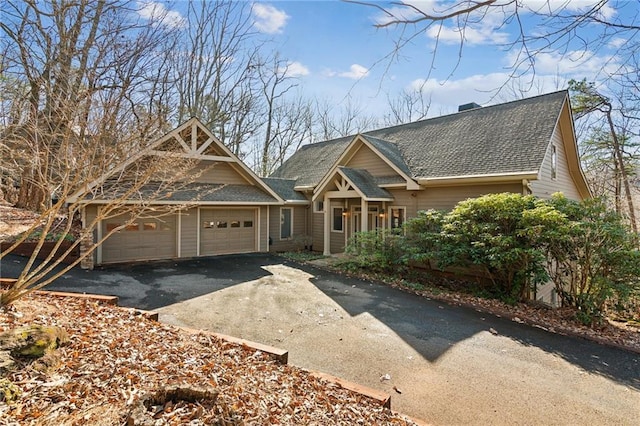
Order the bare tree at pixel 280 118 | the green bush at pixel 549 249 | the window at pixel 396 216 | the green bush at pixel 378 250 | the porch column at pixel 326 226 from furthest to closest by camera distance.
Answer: the bare tree at pixel 280 118, the porch column at pixel 326 226, the window at pixel 396 216, the green bush at pixel 378 250, the green bush at pixel 549 249

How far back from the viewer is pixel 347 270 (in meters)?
11.8

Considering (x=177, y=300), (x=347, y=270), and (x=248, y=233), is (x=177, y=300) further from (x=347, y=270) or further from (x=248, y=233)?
(x=248, y=233)

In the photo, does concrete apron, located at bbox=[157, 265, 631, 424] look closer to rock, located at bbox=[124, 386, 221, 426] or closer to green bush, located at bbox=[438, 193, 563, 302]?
rock, located at bbox=[124, 386, 221, 426]

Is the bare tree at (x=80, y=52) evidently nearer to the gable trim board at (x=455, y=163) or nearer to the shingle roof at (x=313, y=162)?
the gable trim board at (x=455, y=163)

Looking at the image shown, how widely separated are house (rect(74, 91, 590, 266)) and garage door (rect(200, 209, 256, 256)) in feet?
0.15

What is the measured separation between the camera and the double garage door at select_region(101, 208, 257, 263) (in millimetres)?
12164

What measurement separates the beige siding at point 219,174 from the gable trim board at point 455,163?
3.78 m

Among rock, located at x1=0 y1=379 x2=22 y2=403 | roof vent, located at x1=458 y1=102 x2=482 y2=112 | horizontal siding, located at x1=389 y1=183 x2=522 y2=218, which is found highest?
roof vent, located at x1=458 y1=102 x2=482 y2=112

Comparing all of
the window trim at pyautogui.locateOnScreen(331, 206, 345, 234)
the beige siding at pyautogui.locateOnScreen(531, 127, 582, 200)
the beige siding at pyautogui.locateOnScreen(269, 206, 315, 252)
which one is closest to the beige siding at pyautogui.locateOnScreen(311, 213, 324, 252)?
the beige siding at pyautogui.locateOnScreen(269, 206, 315, 252)

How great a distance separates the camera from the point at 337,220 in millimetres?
16094

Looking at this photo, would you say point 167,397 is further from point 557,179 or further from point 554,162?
point 557,179

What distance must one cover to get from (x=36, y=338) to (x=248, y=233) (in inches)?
480

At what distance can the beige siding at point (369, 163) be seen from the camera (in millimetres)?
14231

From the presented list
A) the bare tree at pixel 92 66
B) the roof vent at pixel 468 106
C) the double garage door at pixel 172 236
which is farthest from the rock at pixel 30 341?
the roof vent at pixel 468 106
